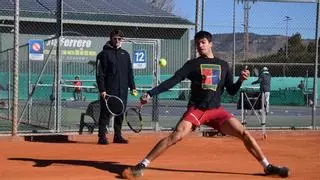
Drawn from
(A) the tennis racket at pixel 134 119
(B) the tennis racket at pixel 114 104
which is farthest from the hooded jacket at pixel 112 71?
(A) the tennis racket at pixel 134 119

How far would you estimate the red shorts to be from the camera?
8281mm

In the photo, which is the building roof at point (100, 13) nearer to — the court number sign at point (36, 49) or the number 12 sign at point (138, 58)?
the number 12 sign at point (138, 58)

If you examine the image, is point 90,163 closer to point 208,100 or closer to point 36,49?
point 208,100

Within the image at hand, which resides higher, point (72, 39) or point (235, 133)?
point (72, 39)

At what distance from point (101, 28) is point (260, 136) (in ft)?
68.4

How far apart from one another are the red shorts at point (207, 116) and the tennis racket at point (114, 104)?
3443mm

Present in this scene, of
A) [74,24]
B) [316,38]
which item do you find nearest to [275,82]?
[74,24]

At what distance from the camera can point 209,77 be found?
840 cm

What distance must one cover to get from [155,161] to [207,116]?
60.8 inches

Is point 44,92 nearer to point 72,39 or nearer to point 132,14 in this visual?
point 72,39

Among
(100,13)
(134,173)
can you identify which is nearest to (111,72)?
(134,173)

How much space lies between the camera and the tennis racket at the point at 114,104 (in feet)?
38.2

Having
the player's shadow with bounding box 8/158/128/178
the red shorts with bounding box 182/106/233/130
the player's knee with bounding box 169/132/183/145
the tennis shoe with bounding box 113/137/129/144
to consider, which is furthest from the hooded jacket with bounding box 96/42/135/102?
the player's knee with bounding box 169/132/183/145

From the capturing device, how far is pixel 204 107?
836 centimetres
